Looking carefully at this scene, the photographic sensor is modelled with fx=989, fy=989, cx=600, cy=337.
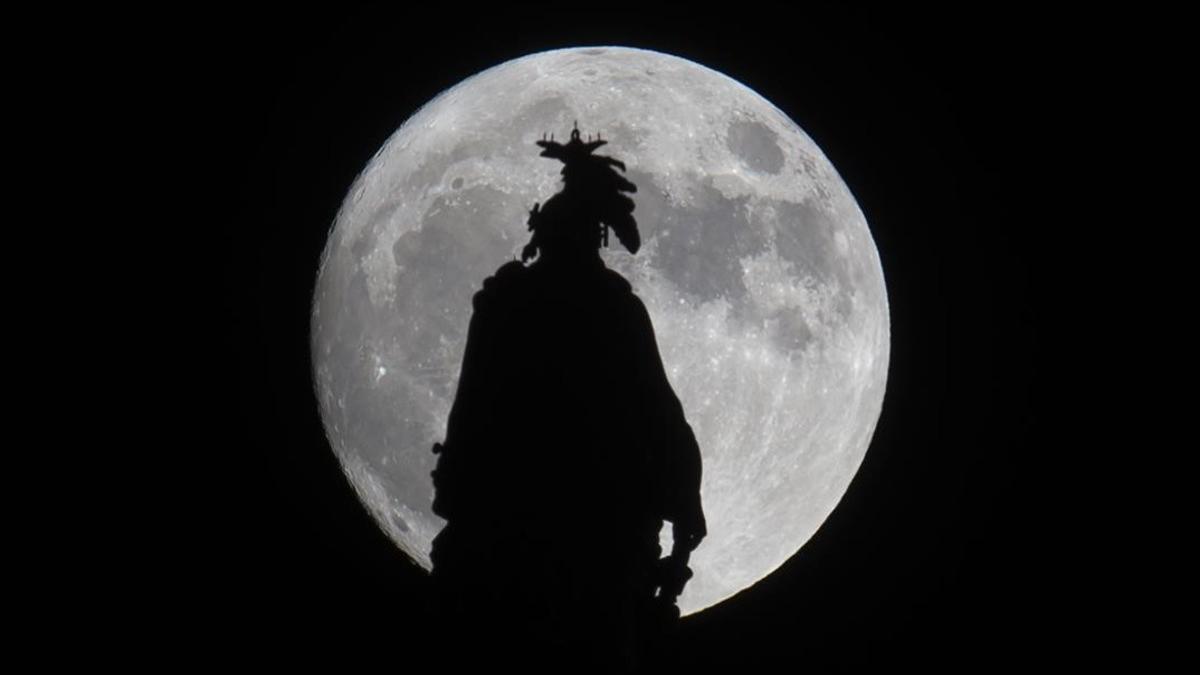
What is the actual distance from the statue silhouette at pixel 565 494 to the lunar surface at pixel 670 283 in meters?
0.82

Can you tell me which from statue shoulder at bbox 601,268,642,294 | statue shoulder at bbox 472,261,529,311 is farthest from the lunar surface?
statue shoulder at bbox 601,268,642,294

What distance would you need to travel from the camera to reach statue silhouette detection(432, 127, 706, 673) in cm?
480

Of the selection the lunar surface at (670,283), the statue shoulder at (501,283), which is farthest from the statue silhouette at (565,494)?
the lunar surface at (670,283)

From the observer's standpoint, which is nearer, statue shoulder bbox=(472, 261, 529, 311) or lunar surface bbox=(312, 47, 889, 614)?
statue shoulder bbox=(472, 261, 529, 311)

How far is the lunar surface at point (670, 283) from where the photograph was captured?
587 centimetres

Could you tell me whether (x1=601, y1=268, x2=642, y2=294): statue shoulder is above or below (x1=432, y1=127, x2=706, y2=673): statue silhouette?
above

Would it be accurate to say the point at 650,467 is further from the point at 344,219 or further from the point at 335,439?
the point at 344,219

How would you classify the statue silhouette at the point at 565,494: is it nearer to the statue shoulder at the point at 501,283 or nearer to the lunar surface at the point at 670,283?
the statue shoulder at the point at 501,283

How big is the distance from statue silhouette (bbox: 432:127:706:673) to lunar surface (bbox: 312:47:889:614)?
818 millimetres

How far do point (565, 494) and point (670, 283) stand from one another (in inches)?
60.6

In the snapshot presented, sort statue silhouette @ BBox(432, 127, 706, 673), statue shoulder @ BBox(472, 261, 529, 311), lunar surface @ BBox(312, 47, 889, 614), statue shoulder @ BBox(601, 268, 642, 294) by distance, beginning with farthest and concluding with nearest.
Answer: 1. lunar surface @ BBox(312, 47, 889, 614)
2. statue shoulder @ BBox(472, 261, 529, 311)
3. statue shoulder @ BBox(601, 268, 642, 294)
4. statue silhouette @ BBox(432, 127, 706, 673)

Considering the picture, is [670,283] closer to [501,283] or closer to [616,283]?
[616,283]

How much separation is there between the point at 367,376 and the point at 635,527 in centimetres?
227

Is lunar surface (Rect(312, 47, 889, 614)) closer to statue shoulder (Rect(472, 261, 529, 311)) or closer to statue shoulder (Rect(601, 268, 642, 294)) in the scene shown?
statue shoulder (Rect(472, 261, 529, 311))
